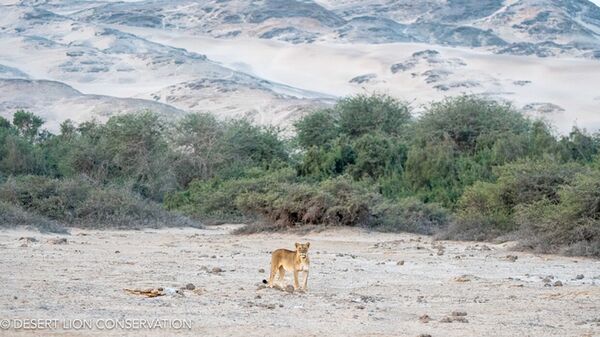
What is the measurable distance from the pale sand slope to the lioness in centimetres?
30

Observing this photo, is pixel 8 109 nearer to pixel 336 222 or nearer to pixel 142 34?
pixel 142 34

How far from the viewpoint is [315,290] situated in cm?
1283

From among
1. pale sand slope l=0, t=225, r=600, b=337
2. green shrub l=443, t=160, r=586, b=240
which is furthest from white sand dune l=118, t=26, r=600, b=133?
pale sand slope l=0, t=225, r=600, b=337

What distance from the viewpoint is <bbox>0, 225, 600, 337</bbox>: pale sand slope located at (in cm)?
1001

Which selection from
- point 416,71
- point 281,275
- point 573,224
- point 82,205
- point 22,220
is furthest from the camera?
point 416,71

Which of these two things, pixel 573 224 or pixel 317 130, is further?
pixel 317 130

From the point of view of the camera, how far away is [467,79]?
95750 millimetres

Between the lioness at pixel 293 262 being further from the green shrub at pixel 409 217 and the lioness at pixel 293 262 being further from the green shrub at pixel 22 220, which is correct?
the green shrub at pixel 409 217

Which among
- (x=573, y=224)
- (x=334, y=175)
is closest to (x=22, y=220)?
(x=573, y=224)

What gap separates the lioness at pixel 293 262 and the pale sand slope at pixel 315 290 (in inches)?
11.8

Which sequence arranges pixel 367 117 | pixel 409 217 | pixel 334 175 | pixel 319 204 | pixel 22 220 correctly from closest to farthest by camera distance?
pixel 22 220 → pixel 319 204 → pixel 409 217 → pixel 334 175 → pixel 367 117

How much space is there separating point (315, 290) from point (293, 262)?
0.61m

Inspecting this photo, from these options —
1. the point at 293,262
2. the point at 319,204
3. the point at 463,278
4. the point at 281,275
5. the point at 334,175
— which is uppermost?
the point at 334,175

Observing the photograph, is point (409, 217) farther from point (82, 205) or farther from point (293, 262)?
point (293, 262)
